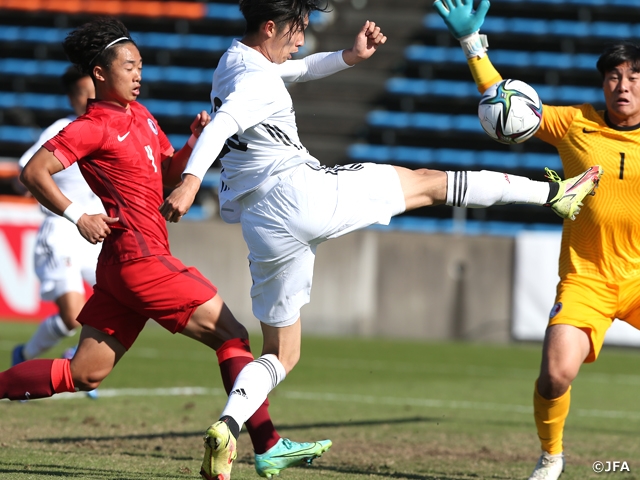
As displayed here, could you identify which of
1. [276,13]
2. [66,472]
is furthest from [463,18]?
[66,472]

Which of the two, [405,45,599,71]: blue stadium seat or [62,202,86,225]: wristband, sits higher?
[405,45,599,71]: blue stadium seat

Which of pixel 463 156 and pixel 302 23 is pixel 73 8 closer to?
pixel 463 156

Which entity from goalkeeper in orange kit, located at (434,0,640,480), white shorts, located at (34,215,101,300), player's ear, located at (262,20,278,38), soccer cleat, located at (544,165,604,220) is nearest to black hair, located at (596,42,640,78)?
goalkeeper in orange kit, located at (434,0,640,480)

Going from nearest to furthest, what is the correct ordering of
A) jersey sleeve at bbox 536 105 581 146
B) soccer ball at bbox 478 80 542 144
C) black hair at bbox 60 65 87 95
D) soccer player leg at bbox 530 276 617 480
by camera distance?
1. soccer player leg at bbox 530 276 617 480
2. soccer ball at bbox 478 80 542 144
3. jersey sleeve at bbox 536 105 581 146
4. black hair at bbox 60 65 87 95

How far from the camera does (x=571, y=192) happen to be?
16.6ft

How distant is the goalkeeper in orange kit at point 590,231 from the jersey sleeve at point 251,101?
1.50m

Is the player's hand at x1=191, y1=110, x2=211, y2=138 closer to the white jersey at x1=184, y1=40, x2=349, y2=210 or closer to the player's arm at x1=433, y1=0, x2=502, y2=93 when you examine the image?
the white jersey at x1=184, y1=40, x2=349, y2=210

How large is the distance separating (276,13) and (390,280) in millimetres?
11591

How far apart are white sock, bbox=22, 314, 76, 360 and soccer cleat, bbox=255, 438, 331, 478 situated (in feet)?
11.5

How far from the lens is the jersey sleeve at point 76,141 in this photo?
4930 mm

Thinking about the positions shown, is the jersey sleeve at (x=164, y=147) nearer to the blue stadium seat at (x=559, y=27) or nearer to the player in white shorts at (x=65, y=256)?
the player in white shorts at (x=65, y=256)

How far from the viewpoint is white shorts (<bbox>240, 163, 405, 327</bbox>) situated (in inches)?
187

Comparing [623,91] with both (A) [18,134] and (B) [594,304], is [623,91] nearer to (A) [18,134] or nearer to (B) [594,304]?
(B) [594,304]

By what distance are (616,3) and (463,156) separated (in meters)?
5.57
